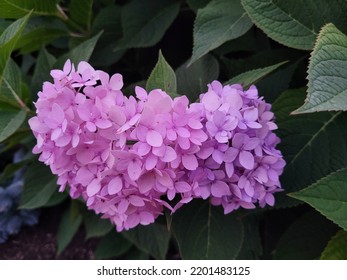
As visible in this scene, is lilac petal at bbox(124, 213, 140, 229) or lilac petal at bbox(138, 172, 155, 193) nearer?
lilac petal at bbox(138, 172, 155, 193)

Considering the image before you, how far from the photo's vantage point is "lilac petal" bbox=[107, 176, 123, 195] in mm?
979

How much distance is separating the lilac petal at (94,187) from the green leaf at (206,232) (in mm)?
326

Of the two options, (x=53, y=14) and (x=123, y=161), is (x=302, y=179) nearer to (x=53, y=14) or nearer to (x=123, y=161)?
(x=123, y=161)

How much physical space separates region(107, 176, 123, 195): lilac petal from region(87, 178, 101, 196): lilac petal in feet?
0.07

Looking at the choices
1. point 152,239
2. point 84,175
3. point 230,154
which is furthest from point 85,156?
point 152,239

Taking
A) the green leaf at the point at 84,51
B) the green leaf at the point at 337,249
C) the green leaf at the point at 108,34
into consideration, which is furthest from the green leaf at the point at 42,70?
the green leaf at the point at 337,249

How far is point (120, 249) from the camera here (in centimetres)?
187

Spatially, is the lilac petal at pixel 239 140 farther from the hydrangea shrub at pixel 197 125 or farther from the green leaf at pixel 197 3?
the green leaf at pixel 197 3

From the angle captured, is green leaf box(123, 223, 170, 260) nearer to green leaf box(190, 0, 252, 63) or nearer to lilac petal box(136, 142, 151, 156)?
green leaf box(190, 0, 252, 63)

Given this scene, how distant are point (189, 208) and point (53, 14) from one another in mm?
617

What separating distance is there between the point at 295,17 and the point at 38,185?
82cm

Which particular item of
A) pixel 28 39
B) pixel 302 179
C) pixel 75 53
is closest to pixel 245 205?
pixel 302 179

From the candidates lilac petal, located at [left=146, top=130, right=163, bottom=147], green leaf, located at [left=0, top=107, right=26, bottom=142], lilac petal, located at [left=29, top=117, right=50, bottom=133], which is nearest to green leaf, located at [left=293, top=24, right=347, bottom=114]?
lilac petal, located at [left=146, top=130, right=163, bottom=147]

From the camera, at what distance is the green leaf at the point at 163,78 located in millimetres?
1064
